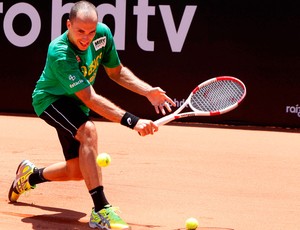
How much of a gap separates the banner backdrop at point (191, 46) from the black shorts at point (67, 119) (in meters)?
4.71

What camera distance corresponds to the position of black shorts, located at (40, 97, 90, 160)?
4.84m

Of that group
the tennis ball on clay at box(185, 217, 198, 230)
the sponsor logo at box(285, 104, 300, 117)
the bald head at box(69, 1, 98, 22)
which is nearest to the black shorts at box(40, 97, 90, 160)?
the bald head at box(69, 1, 98, 22)

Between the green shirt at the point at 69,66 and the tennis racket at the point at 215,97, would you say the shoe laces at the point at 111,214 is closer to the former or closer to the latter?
the green shirt at the point at 69,66

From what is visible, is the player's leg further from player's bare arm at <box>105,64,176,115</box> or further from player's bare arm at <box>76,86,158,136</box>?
player's bare arm at <box>105,64,176,115</box>

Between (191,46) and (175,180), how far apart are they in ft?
11.9

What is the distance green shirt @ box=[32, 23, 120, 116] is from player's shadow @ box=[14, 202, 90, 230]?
71 centimetres

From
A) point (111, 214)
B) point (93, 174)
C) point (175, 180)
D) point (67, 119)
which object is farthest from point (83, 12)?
point (175, 180)

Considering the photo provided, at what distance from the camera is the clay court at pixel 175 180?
5.05 m

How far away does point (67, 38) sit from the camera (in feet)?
15.9

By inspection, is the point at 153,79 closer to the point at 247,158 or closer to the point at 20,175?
the point at 247,158

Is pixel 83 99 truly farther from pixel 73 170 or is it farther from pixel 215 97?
pixel 215 97

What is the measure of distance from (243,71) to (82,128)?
4.98m

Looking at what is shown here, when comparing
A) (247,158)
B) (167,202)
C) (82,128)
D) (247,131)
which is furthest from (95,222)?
(247,131)

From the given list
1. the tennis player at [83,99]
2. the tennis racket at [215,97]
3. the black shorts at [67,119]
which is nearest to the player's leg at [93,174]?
the tennis player at [83,99]
